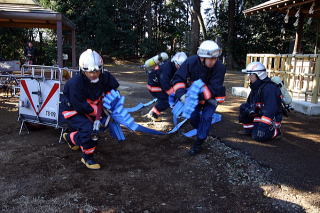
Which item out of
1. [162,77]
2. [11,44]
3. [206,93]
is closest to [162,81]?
[162,77]

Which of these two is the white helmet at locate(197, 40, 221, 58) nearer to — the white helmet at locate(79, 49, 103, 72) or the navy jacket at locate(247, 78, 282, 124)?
the navy jacket at locate(247, 78, 282, 124)

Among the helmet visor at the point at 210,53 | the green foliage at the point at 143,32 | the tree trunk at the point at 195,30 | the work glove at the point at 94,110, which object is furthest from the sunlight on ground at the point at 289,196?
the green foliage at the point at 143,32

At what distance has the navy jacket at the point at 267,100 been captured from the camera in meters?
4.57

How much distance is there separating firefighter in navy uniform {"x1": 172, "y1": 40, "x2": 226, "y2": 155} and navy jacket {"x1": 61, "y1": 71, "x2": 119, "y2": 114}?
1205 millimetres

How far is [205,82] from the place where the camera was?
455 cm

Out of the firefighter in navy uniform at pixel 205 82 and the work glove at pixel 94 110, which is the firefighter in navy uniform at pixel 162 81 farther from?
the work glove at pixel 94 110

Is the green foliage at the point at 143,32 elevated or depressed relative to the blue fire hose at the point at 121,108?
elevated

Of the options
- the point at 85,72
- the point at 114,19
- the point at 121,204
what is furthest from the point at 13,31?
the point at 121,204

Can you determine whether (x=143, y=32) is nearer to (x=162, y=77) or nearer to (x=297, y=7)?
(x=297, y=7)

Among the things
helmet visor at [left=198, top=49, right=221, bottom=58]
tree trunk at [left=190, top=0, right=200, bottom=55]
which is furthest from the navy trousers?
tree trunk at [left=190, top=0, right=200, bottom=55]

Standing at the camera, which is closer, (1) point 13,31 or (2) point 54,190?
(2) point 54,190

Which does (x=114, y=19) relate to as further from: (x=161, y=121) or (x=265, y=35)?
(x=161, y=121)

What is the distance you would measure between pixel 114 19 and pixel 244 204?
2208 cm

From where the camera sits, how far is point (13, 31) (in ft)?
59.5
